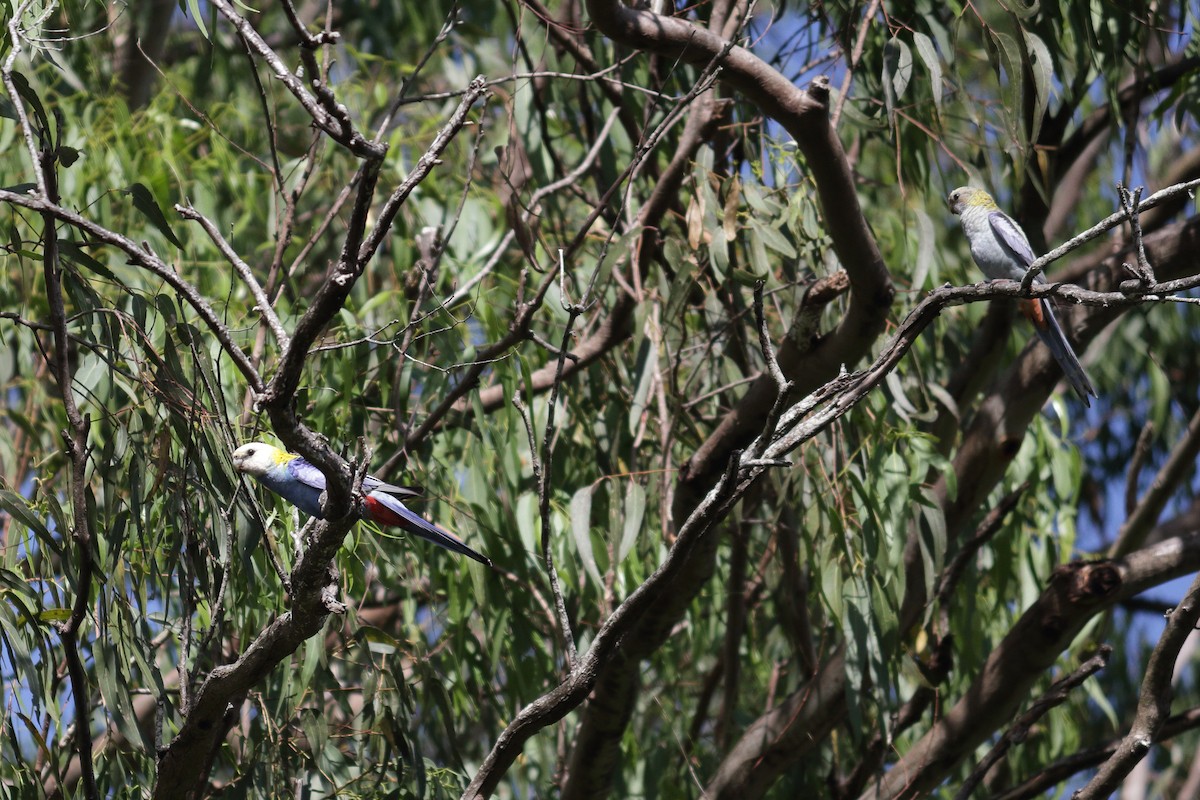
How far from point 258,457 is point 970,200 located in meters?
2.10

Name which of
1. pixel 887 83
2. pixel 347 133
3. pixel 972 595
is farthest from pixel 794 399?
pixel 347 133

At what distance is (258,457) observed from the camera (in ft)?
8.41

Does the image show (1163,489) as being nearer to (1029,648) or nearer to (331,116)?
(1029,648)

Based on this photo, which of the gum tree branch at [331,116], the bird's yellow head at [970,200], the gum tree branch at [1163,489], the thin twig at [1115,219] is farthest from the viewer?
the gum tree branch at [1163,489]

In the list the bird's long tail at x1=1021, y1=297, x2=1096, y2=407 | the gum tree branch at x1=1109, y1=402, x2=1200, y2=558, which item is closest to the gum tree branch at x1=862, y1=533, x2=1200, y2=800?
the bird's long tail at x1=1021, y1=297, x2=1096, y2=407

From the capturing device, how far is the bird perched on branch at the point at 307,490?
2453 millimetres

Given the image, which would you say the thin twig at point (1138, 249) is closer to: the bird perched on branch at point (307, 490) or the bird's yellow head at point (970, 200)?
the bird perched on branch at point (307, 490)

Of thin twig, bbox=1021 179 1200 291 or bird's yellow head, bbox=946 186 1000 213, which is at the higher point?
bird's yellow head, bbox=946 186 1000 213

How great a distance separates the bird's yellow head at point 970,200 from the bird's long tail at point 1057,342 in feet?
1.82

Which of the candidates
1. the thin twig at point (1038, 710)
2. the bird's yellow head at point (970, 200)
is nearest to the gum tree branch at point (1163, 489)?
the bird's yellow head at point (970, 200)

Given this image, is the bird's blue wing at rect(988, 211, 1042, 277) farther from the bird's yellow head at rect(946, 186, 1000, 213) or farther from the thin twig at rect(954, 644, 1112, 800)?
the thin twig at rect(954, 644, 1112, 800)

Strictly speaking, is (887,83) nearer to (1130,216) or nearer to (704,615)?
(1130,216)

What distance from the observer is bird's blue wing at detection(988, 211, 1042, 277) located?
320 cm

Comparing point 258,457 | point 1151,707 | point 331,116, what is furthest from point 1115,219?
point 258,457
